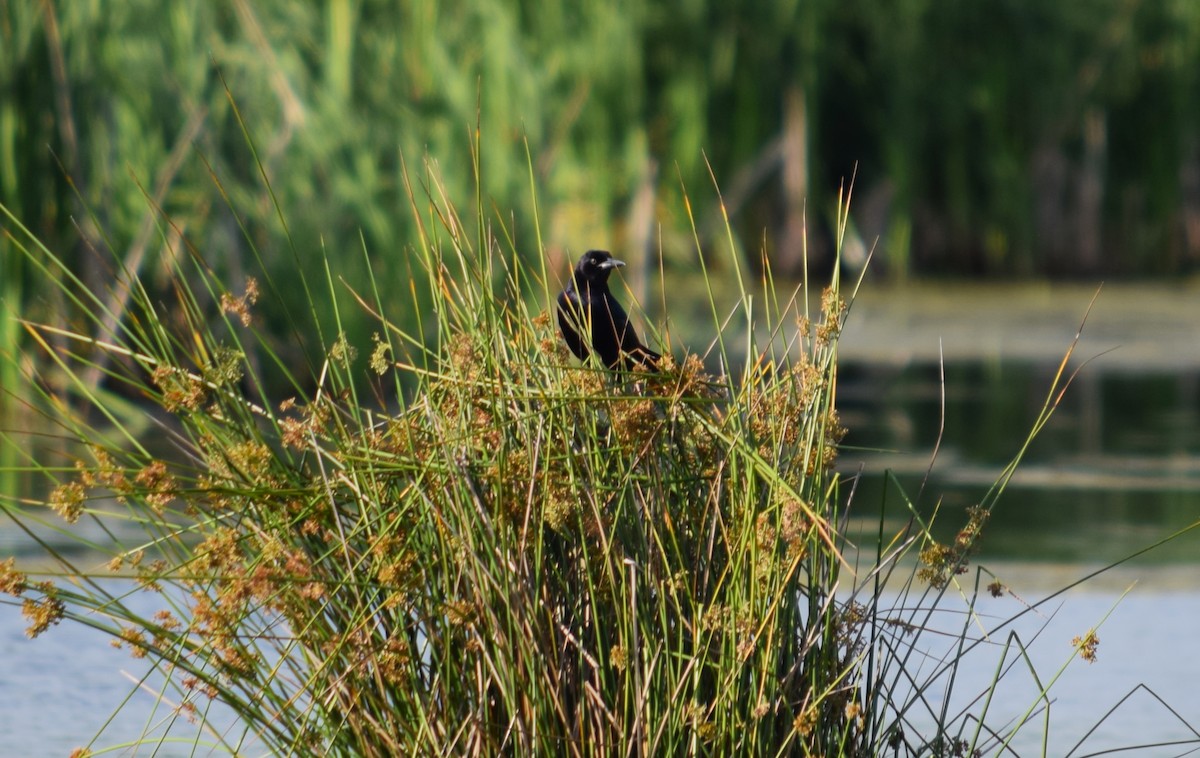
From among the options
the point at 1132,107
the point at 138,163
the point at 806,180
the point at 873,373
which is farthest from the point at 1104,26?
the point at 138,163

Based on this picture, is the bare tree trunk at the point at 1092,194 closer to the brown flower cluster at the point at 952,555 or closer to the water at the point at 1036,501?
the water at the point at 1036,501

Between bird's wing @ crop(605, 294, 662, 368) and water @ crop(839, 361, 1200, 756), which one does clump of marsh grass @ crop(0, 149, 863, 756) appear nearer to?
water @ crop(839, 361, 1200, 756)

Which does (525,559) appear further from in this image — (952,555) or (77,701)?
(77,701)

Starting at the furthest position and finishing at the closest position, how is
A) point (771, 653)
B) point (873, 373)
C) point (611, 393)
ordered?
point (873, 373) → point (611, 393) → point (771, 653)

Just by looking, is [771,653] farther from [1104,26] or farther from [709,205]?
[1104,26]

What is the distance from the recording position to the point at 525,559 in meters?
2.71

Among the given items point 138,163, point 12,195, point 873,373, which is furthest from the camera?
point 873,373

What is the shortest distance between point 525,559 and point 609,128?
31.0 feet

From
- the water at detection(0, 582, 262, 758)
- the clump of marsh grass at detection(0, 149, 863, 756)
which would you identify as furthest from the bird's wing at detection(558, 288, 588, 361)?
the water at detection(0, 582, 262, 758)

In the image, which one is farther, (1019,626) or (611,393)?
(1019,626)

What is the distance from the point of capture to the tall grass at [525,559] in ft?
8.71

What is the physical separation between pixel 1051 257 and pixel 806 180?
2712 millimetres

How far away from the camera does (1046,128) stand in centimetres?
1430

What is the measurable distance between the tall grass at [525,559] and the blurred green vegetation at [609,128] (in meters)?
1.01
